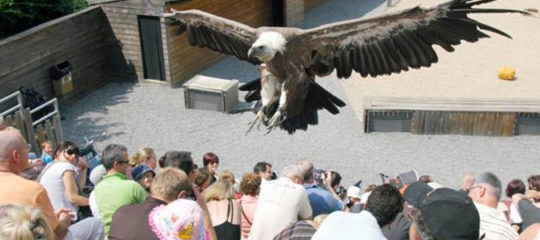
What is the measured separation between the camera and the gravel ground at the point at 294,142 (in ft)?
30.8

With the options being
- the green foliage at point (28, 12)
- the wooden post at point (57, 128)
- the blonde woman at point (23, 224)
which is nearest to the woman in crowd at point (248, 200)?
the blonde woman at point (23, 224)

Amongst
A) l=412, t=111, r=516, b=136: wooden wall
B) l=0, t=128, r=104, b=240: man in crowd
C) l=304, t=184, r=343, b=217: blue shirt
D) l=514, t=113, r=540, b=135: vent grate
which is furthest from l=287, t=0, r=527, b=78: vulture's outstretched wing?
l=514, t=113, r=540, b=135: vent grate

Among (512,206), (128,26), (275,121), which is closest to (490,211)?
(512,206)

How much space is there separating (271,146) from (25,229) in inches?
293

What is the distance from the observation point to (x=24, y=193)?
3.44 meters

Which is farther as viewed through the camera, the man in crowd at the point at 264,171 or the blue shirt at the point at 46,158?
the blue shirt at the point at 46,158

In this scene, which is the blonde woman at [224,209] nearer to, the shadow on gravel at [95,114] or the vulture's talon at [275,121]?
the vulture's talon at [275,121]

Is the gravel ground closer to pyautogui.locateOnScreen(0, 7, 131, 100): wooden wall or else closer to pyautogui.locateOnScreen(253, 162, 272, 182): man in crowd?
pyautogui.locateOnScreen(0, 7, 131, 100): wooden wall

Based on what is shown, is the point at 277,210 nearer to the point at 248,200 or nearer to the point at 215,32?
the point at 248,200

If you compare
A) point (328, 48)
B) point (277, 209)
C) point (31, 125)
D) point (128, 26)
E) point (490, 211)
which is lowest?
point (31, 125)

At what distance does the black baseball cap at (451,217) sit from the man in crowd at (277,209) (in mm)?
1841

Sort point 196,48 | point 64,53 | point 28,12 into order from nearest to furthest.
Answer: point 28,12
point 64,53
point 196,48

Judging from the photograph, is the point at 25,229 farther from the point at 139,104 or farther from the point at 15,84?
the point at 139,104

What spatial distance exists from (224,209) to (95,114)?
737 centimetres
